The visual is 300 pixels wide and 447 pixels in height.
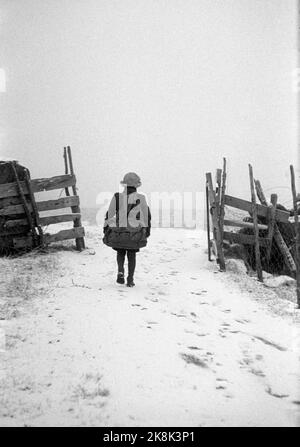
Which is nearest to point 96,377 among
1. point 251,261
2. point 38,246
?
point 38,246

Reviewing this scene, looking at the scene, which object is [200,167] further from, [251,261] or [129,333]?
[129,333]

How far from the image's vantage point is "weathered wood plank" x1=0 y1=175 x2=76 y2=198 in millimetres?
9742

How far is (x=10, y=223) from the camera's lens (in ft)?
32.1

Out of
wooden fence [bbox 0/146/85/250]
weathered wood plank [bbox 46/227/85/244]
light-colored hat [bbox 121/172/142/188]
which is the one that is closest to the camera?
light-colored hat [bbox 121/172/142/188]

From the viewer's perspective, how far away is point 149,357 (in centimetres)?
403

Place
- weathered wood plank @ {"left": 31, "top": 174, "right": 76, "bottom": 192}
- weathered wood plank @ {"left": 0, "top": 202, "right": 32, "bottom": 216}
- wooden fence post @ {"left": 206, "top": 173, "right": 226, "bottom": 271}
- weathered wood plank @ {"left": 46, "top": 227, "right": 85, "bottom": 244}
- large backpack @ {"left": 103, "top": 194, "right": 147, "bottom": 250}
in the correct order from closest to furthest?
large backpack @ {"left": 103, "top": 194, "right": 147, "bottom": 250}
wooden fence post @ {"left": 206, "top": 173, "right": 226, "bottom": 271}
weathered wood plank @ {"left": 0, "top": 202, "right": 32, "bottom": 216}
weathered wood plank @ {"left": 31, "top": 174, "right": 76, "bottom": 192}
weathered wood plank @ {"left": 46, "top": 227, "right": 85, "bottom": 244}

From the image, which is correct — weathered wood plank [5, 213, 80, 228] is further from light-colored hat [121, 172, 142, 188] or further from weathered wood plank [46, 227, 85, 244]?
light-colored hat [121, 172, 142, 188]

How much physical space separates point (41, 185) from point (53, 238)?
1.72 meters

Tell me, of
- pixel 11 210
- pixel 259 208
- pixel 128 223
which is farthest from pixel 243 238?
pixel 11 210

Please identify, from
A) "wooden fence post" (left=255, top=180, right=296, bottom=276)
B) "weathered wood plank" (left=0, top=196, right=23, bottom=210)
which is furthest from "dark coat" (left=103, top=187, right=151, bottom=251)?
"wooden fence post" (left=255, top=180, right=296, bottom=276)

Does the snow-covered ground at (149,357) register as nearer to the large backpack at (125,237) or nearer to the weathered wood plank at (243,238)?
the large backpack at (125,237)

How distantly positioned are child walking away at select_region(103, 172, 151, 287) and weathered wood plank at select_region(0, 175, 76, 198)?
3.99 metres

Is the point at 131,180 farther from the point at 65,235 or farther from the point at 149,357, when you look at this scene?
the point at 65,235

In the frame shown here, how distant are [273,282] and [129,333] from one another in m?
5.50
